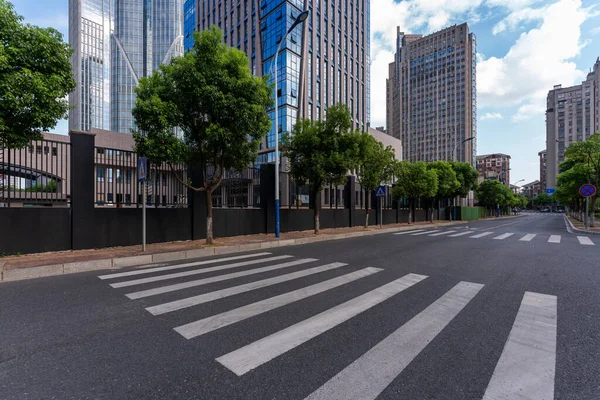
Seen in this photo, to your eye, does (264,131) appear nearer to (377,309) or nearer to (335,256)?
(335,256)

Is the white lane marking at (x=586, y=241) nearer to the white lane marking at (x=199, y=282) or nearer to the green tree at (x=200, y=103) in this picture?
the white lane marking at (x=199, y=282)

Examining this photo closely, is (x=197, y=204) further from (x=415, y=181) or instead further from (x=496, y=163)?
(x=496, y=163)

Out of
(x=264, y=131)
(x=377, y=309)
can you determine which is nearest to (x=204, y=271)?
A: (x=377, y=309)

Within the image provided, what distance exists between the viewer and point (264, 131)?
9.76 meters

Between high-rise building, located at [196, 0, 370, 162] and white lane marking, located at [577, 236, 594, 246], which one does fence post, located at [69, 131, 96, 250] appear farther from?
high-rise building, located at [196, 0, 370, 162]

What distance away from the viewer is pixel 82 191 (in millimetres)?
8523

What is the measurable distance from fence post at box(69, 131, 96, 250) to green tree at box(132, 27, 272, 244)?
1.68 meters

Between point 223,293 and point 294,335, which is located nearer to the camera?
point 294,335

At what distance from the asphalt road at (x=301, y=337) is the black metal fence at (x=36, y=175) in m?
3.66

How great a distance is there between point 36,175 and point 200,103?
16.7 feet

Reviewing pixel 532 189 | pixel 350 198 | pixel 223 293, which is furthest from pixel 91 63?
pixel 532 189

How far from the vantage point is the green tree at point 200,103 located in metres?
8.36

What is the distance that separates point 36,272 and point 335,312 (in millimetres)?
6516

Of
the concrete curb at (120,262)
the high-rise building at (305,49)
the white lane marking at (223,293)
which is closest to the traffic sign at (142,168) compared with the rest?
the concrete curb at (120,262)
